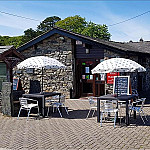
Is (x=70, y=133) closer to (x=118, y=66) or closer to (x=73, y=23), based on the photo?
(x=118, y=66)

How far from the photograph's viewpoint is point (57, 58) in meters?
13.6

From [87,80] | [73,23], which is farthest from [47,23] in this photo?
[87,80]

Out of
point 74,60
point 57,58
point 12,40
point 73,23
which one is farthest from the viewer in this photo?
point 73,23

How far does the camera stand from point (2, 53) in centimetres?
980

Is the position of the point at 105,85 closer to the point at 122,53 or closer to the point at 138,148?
the point at 122,53

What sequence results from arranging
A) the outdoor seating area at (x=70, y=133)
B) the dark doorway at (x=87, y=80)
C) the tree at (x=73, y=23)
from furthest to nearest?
1. the tree at (x=73, y=23)
2. the dark doorway at (x=87, y=80)
3. the outdoor seating area at (x=70, y=133)

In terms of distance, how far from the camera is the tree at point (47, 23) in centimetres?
4550

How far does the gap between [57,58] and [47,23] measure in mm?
33928

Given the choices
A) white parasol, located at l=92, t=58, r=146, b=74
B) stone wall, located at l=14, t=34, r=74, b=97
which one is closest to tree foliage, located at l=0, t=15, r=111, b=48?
stone wall, located at l=14, t=34, r=74, b=97

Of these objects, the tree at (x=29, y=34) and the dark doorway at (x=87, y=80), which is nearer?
the dark doorway at (x=87, y=80)

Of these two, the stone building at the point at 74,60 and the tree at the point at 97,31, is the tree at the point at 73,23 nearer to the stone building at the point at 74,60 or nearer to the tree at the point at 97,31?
the tree at the point at 97,31

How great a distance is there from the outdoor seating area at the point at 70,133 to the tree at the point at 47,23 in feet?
125

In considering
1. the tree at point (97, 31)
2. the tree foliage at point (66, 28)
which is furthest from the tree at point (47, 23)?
the tree at point (97, 31)

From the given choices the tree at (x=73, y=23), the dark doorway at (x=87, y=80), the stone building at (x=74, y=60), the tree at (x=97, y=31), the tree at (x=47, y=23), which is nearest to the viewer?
the stone building at (x=74, y=60)
